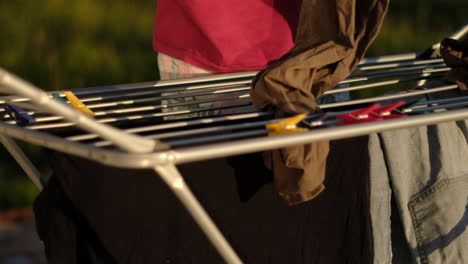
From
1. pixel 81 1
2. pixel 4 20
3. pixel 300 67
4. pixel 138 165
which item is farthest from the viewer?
pixel 81 1

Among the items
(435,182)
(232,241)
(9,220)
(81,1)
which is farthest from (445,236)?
(81,1)

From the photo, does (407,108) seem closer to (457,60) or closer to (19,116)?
(457,60)

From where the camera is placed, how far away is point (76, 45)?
427cm

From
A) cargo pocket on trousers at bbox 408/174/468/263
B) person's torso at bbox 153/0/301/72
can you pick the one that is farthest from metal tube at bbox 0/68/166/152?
person's torso at bbox 153/0/301/72

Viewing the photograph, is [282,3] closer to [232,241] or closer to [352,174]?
[352,174]

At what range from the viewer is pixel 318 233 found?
1531 millimetres

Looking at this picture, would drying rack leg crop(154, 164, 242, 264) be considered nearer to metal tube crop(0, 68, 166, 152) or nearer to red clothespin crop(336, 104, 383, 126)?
metal tube crop(0, 68, 166, 152)

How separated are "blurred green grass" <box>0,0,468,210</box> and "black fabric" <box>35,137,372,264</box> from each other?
2.20 meters

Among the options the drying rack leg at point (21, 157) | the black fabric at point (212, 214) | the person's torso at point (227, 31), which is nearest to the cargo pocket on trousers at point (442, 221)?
the black fabric at point (212, 214)

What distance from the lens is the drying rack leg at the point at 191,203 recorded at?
1081mm

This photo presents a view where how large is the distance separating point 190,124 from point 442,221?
2.08 ft

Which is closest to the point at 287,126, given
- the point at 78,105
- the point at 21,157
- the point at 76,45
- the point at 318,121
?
the point at 318,121

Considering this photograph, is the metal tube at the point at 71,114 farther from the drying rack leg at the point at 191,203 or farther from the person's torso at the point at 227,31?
the person's torso at the point at 227,31

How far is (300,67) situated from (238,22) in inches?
24.0
